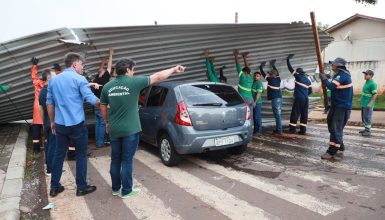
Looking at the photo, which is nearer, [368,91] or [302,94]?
[368,91]

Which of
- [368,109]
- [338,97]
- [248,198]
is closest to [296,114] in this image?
[368,109]

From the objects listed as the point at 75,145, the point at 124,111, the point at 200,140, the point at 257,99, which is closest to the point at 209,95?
the point at 200,140

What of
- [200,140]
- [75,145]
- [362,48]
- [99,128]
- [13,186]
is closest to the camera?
[75,145]

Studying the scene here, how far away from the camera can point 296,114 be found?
9.32 m

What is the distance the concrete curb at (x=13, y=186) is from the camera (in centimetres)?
414

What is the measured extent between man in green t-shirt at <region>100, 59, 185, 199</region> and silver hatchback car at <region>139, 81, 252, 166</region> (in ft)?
4.59

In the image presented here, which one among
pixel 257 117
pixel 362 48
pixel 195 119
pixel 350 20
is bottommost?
pixel 257 117

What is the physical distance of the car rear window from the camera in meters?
6.00

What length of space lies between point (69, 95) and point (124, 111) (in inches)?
29.9

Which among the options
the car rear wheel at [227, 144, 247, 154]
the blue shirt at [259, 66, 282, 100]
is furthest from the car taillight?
the blue shirt at [259, 66, 282, 100]

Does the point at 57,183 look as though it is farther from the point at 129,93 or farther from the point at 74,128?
the point at 129,93

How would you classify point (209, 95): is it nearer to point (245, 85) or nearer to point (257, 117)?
point (245, 85)

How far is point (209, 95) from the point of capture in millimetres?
6160

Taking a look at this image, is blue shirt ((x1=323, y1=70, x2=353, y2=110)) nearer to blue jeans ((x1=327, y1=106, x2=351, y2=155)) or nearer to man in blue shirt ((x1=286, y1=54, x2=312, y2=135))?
blue jeans ((x1=327, y1=106, x2=351, y2=155))
